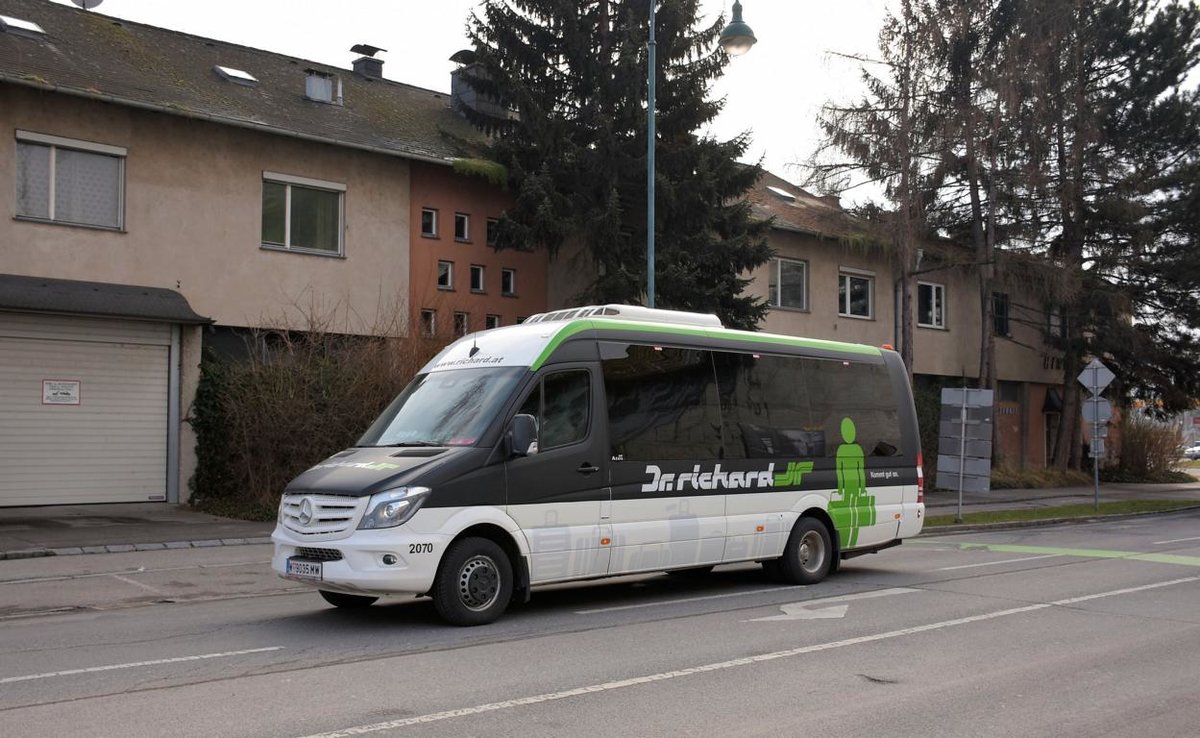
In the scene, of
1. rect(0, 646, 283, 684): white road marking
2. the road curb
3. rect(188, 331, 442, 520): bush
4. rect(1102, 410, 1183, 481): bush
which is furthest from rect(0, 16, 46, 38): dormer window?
rect(1102, 410, 1183, 481): bush

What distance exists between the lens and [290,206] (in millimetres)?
22938

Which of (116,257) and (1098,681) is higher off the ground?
(116,257)

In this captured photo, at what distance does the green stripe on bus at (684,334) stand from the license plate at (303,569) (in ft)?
8.13

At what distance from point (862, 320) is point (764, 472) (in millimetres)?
24096

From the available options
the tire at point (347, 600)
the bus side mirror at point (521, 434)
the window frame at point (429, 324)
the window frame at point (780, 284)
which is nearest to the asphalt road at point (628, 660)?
the tire at point (347, 600)

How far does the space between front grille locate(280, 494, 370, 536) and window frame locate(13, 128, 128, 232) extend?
43.5ft

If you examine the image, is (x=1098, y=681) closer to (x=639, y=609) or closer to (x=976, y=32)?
(x=639, y=609)

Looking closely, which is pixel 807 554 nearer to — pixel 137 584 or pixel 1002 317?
pixel 137 584

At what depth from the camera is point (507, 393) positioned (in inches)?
380

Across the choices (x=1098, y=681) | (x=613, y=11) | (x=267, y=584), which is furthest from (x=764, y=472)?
(x=613, y=11)

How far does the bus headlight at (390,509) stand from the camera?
8703 mm

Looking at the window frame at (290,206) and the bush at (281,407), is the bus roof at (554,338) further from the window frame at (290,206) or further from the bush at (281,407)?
the window frame at (290,206)

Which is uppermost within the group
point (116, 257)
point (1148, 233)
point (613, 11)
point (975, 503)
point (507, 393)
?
point (613, 11)

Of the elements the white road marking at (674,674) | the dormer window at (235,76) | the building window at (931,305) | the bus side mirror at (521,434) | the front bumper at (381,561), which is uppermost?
the dormer window at (235,76)
